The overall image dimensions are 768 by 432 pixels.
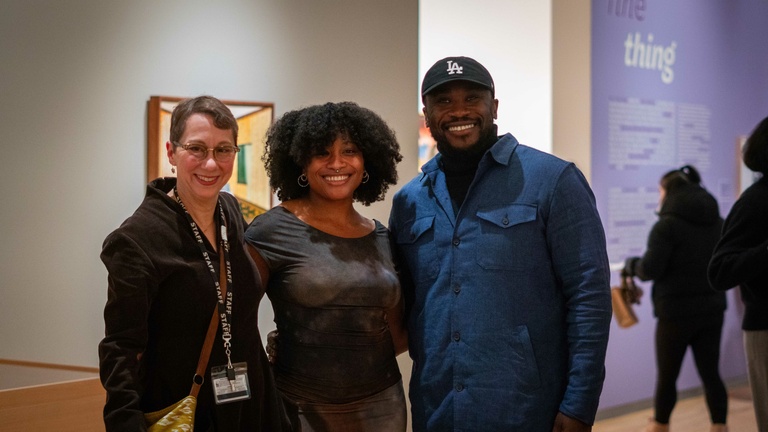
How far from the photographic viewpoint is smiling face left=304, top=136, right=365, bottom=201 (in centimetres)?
282

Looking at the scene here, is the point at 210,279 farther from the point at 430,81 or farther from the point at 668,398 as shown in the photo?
the point at 668,398

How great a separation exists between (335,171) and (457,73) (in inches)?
22.8

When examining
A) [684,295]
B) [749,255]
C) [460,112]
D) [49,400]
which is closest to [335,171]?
[460,112]

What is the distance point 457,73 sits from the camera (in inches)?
101

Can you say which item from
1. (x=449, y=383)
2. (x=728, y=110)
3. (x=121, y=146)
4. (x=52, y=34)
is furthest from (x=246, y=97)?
(x=728, y=110)

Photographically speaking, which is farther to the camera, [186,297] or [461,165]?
[461,165]

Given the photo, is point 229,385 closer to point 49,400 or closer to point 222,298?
point 222,298

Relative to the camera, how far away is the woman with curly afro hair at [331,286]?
8.81 ft

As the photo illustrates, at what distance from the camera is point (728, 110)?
7859mm

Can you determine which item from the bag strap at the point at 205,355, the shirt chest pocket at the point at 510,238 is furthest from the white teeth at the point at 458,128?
the bag strap at the point at 205,355

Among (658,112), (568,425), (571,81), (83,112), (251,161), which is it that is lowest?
(568,425)

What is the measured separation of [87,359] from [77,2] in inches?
58.3

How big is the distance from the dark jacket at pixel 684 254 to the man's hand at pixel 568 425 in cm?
331

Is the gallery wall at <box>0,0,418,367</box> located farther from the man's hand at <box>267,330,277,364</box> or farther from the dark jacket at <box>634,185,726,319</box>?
the dark jacket at <box>634,185,726,319</box>
